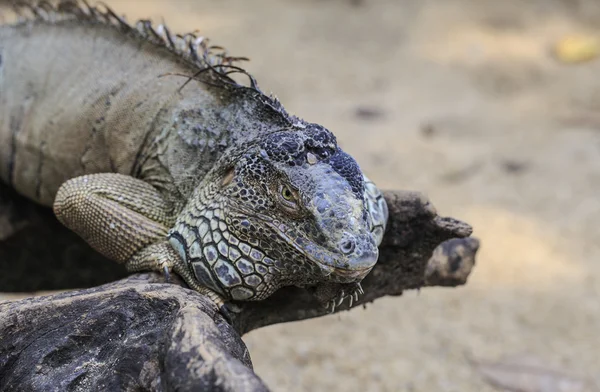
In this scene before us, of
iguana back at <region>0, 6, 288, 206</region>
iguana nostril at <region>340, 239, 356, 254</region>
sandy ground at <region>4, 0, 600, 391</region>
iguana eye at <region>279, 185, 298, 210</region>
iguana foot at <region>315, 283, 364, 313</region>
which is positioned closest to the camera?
iguana nostril at <region>340, 239, 356, 254</region>

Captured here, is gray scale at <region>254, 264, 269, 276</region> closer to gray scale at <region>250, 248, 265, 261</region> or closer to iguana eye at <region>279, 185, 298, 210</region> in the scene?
gray scale at <region>250, 248, 265, 261</region>

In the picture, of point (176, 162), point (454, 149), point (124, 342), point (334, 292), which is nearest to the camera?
point (124, 342)

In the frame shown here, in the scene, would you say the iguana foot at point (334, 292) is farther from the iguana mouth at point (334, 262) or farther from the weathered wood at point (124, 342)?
the weathered wood at point (124, 342)

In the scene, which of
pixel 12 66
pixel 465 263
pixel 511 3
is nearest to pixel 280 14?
pixel 511 3

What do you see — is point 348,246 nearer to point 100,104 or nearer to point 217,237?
point 217,237

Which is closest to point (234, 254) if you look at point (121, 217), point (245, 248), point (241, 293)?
point (245, 248)

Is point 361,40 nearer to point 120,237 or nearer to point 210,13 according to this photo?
point 210,13

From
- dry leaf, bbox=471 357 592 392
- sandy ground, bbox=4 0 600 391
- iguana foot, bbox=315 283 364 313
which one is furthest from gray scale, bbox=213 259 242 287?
dry leaf, bbox=471 357 592 392
